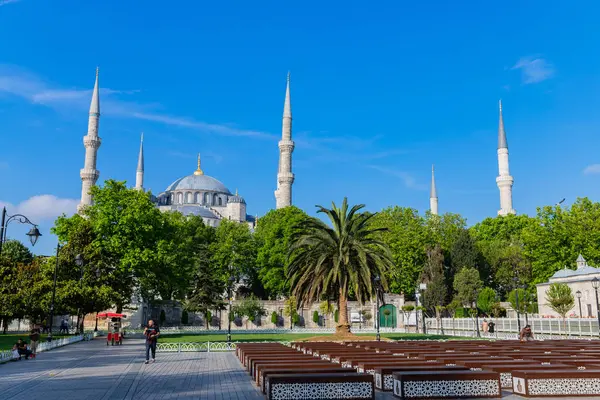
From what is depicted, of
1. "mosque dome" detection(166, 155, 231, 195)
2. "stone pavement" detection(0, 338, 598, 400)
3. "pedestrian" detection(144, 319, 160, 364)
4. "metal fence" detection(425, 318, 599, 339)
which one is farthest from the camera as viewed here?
"mosque dome" detection(166, 155, 231, 195)

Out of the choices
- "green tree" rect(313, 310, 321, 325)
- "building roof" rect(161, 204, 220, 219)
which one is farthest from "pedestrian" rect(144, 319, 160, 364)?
"building roof" rect(161, 204, 220, 219)

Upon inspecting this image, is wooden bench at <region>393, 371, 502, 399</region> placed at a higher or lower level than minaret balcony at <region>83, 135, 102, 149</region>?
lower

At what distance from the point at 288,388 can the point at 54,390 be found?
5.29 m

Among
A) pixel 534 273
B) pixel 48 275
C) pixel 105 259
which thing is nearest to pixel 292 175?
pixel 534 273

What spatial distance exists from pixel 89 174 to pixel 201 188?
4702 centimetres

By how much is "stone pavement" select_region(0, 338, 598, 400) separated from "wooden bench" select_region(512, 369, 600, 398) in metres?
0.42

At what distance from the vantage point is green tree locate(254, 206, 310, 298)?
57.1 meters

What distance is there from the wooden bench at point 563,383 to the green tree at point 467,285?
4218cm

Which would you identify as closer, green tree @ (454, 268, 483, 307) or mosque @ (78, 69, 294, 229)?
green tree @ (454, 268, 483, 307)

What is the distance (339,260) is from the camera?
91.2 feet

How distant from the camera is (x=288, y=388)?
379 inches

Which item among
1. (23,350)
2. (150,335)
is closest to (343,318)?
(150,335)

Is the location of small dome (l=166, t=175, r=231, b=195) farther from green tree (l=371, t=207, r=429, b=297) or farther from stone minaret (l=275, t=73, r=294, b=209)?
green tree (l=371, t=207, r=429, b=297)

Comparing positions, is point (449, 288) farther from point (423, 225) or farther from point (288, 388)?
point (288, 388)
